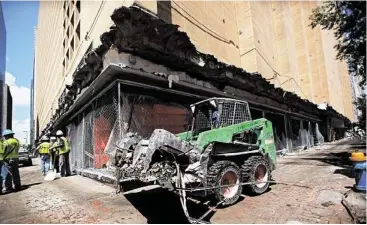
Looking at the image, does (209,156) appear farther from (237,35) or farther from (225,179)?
(237,35)

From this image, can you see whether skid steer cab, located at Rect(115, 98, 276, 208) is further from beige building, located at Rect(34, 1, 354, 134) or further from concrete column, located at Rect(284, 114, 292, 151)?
concrete column, located at Rect(284, 114, 292, 151)

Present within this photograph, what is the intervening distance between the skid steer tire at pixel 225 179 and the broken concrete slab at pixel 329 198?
1651 mm

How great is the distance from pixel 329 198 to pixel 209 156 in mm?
2710

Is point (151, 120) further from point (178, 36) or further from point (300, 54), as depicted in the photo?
point (300, 54)

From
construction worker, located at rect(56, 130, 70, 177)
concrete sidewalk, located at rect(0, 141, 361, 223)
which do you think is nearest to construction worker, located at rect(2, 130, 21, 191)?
concrete sidewalk, located at rect(0, 141, 361, 223)

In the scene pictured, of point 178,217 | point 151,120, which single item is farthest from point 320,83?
point 178,217

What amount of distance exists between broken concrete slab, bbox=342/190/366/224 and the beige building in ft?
25.5

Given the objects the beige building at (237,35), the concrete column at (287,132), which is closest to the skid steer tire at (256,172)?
the beige building at (237,35)

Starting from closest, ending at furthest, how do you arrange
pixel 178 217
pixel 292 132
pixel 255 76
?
pixel 178 217 → pixel 255 76 → pixel 292 132

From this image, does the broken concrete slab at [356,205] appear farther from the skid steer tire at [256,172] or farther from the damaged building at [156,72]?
the damaged building at [156,72]

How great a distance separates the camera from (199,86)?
32.9 feet

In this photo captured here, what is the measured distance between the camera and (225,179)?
5.41 metres

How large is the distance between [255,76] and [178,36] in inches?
221

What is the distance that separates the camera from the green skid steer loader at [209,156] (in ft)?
15.1
